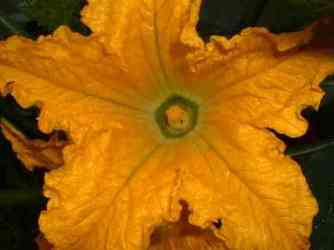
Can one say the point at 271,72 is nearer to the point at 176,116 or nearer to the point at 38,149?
the point at 176,116

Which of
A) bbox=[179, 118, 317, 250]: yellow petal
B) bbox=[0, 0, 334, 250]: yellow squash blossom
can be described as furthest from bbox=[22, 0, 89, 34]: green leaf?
bbox=[179, 118, 317, 250]: yellow petal

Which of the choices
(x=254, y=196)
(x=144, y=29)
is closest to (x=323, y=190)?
(x=254, y=196)

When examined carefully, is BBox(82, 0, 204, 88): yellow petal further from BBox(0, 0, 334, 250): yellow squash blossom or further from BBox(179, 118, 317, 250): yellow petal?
BBox(179, 118, 317, 250): yellow petal

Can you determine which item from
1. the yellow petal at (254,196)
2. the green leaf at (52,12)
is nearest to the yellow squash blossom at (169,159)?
the yellow petal at (254,196)

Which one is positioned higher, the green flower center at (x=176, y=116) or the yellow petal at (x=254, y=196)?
the green flower center at (x=176, y=116)

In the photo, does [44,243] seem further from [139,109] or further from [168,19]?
[168,19]

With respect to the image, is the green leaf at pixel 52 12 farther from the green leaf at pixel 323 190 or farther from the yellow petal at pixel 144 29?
the green leaf at pixel 323 190

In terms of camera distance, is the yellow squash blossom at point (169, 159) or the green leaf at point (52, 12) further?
the green leaf at point (52, 12)
